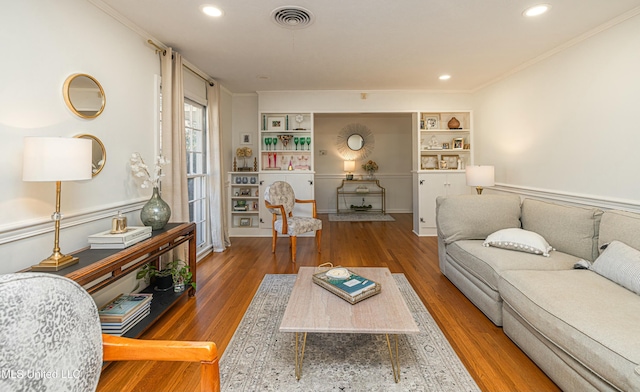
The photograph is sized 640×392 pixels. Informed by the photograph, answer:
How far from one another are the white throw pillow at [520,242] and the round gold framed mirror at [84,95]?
3295 mm

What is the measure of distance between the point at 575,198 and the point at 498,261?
1.46m

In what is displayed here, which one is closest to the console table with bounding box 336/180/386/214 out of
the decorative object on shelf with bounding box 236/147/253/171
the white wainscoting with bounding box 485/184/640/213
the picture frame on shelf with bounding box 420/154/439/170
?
the picture frame on shelf with bounding box 420/154/439/170

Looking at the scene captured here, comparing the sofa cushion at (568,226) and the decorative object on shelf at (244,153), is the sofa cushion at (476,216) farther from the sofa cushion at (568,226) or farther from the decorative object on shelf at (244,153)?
the decorative object on shelf at (244,153)

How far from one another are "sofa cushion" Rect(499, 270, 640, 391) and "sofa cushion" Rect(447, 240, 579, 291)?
126 millimetres

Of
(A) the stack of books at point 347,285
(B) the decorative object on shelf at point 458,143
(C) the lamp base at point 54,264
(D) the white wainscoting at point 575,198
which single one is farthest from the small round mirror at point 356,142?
(C) the lamp base at point 54,264

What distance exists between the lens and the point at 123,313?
1.84 meters

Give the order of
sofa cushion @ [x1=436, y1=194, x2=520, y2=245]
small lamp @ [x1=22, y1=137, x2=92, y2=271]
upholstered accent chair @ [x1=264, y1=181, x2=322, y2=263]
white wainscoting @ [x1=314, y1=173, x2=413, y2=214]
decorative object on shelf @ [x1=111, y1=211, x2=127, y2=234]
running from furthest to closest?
white wainscoting @ [x1=314, y1=173, x2=413, y2=214]
upholstered accent chair @ [x1=264, y1=181, x2=322, y2=263]
sofa cushion @ [x1=436, y1=194, x2=520, y2=245]
decorative object on shelf @ [x1=111, y1=211, x2=127, y2=234]
small lamp @ [x1=22, y1=137, x2=92, y2=271]

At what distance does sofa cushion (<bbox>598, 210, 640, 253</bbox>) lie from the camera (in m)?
1.87

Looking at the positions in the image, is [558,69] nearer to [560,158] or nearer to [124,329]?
[560,158]

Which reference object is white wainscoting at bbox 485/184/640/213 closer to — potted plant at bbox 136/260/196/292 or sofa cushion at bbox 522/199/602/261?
sofa cushion at bbox 522/199/602/261

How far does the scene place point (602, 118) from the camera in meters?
2.58

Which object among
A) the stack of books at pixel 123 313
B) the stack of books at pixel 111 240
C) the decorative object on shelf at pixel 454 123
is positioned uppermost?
the decorative object on shelf at pixel 454 123

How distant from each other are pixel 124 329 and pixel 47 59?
173cm

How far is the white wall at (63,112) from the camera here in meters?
1.54
